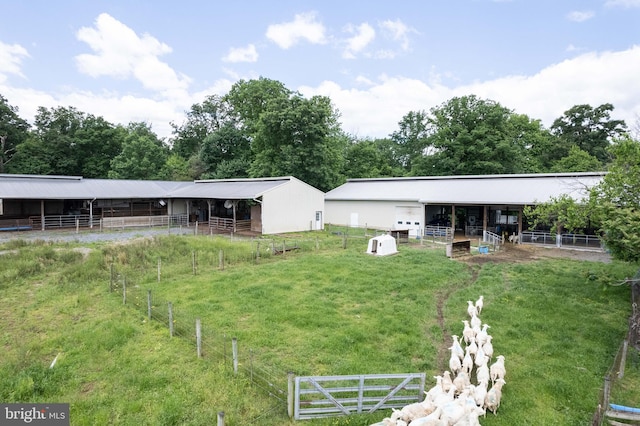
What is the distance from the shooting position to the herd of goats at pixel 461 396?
4.51m

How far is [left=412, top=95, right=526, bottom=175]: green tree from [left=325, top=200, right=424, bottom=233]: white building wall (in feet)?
46.4


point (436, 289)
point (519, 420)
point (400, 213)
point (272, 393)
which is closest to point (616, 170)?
point (436, 289)

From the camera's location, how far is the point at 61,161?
43.7 metres

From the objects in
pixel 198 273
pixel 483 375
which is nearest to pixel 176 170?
pixel 198 273

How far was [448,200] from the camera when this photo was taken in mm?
23250

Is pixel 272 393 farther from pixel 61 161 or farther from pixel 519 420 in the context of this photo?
pixel 61 161

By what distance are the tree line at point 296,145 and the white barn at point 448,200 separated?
6.86 m

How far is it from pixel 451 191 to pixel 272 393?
22433mm

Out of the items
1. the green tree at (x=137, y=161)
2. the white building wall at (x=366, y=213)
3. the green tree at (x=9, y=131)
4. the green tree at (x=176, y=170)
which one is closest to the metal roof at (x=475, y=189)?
the white building wall at (x=366, y=213)

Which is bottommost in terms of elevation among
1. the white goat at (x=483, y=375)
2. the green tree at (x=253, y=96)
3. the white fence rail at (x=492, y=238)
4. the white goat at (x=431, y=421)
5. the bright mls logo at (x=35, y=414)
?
the bright mls logo at (x=35, y=414)

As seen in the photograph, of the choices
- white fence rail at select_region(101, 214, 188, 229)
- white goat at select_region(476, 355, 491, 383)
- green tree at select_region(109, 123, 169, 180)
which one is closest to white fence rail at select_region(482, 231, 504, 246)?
white goat at select_region(476, 355, 491, 383)

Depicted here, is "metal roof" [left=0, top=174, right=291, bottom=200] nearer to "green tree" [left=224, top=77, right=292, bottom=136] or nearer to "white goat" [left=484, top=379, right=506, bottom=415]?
"green tree" [left=224, top=77, right=292, bottom=136]

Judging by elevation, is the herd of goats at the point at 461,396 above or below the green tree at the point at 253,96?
below

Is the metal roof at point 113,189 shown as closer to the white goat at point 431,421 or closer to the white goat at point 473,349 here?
the white goat at point 473,349
